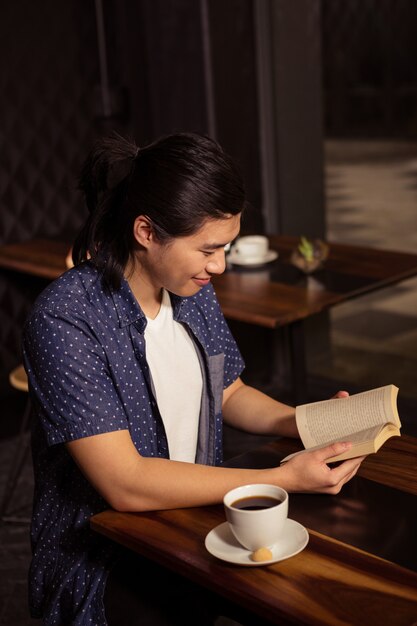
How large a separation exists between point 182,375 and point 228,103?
7.89ft

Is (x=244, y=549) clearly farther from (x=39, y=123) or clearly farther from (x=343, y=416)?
(x=39, y=123)

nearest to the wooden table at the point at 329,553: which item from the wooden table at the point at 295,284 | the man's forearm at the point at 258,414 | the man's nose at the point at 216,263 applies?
the man's forearm at the point at 258,414

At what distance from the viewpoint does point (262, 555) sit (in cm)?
138

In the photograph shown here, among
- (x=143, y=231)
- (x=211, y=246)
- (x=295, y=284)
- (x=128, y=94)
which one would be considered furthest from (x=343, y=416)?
(x=128, y=94)

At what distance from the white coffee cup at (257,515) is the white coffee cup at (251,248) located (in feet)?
6.29

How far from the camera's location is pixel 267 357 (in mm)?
4402

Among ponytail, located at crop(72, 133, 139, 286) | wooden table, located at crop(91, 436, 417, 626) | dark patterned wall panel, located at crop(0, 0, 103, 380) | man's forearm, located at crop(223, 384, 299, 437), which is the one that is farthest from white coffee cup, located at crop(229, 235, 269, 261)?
wooden table, located at crop(91, 436, 417, 626)

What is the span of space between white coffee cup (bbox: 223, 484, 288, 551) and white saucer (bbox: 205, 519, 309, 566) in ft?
0.05

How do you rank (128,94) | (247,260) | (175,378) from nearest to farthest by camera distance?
(175,378)
(247,260)
(128,94)

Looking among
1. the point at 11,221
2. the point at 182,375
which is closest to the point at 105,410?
the point at 182,375

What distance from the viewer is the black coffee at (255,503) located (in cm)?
143

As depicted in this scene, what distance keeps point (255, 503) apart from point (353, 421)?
Result: 0.31 m

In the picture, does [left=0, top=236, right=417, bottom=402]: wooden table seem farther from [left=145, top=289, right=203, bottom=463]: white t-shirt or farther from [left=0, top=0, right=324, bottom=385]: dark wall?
[left=145, top=289, right=203, bottom=463]: white t-shirt

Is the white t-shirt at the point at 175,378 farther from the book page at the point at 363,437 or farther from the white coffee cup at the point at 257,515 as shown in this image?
the white coffee cup at the point at 257,515
